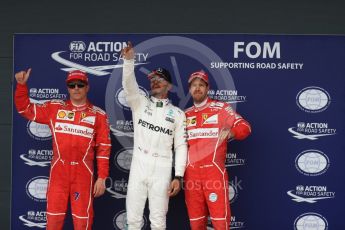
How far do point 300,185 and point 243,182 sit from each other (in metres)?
0.48

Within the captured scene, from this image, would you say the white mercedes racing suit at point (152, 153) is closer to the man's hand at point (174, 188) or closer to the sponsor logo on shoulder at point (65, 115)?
the man's hand at point (174, 188)

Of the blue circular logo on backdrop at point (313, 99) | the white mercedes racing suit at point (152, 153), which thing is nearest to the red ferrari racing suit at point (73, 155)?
the white mercedes racing suit at point (152, 153)

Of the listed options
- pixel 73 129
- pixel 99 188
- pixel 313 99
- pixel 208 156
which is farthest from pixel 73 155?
pixel 313 99

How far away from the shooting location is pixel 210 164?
344cm

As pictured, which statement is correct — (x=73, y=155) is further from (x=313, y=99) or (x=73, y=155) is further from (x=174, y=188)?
(x=313, y=99)

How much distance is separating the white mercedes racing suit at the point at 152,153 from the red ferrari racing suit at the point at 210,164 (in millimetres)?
96

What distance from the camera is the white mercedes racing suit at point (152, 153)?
3.39 metres

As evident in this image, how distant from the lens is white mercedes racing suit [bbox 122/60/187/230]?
339cm

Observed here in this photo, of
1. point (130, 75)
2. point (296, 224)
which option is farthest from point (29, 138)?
point (296, 224)

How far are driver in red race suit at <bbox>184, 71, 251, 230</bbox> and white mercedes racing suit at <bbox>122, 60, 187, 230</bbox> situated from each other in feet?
0.32

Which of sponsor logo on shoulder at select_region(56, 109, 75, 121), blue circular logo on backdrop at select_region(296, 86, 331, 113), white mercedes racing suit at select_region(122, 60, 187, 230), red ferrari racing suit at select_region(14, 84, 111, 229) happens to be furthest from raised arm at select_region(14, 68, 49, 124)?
blue circular logo on backdrop at select_region(296, 86, 331, 113)

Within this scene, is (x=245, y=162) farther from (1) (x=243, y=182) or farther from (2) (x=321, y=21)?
(2) (x=321, y=21)

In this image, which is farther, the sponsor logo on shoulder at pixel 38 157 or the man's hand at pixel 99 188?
the sponsor logo on shoulder at pixel 38 157

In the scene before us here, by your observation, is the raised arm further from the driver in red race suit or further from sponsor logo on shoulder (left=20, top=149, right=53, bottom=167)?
the driver in red race suit
